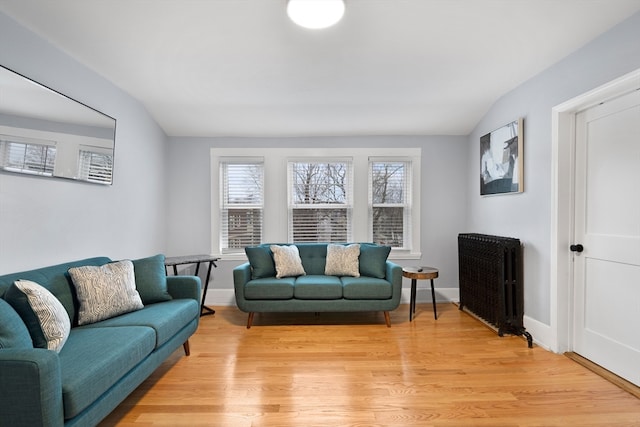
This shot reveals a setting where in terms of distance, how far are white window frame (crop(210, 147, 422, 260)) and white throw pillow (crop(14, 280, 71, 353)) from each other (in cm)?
252

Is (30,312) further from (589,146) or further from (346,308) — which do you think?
(589,146)

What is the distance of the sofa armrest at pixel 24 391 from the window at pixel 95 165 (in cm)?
175

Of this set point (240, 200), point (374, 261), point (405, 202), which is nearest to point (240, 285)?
point (240, 200)

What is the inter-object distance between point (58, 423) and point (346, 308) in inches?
98.1

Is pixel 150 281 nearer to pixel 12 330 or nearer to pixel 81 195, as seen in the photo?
pixel 81 195

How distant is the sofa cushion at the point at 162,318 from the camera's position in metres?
2.13

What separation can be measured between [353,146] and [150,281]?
2902 millimetres

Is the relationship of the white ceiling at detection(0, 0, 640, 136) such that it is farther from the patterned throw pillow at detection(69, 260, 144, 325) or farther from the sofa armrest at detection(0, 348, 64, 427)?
the sofa armrest at detection(0, 348, 64, 427)

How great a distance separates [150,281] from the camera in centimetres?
267

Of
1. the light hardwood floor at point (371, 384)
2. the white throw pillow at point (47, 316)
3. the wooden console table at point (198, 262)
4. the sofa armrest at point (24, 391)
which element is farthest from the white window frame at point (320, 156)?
the sofa armrest at point (24, 391)

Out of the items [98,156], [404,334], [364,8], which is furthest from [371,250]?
[98,156]

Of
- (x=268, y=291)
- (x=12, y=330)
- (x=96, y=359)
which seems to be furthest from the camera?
(x=268, y=291)

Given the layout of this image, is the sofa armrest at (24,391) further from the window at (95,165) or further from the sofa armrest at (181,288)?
the window at (95,165)

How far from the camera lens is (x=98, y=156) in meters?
2.77
